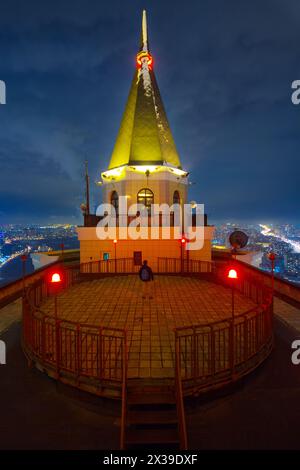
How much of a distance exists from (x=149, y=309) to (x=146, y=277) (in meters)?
1.59

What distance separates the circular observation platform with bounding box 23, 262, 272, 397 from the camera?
15.4 feet

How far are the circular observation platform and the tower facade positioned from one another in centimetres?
455

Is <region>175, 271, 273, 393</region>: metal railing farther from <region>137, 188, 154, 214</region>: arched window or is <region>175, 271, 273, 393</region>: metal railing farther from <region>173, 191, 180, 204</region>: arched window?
<region>173, 191, 180, 204</region>: arched window

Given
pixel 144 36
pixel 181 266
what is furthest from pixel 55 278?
pixel 144 36

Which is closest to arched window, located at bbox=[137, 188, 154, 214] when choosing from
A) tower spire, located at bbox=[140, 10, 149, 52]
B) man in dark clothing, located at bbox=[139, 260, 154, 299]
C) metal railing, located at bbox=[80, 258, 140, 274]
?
metal railing, located at bbox=[80, 258, 140, 274]

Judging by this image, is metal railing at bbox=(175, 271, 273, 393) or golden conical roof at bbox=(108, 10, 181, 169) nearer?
metal railing at bbox=(175, 271, 273, 393)

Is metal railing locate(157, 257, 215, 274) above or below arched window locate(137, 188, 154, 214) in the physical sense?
below

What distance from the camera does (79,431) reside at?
12.9 feet

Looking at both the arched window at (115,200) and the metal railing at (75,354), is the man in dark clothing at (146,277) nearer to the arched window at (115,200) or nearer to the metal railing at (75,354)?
the metal railing at (75,354)

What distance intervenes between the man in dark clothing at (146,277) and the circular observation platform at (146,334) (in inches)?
17.5

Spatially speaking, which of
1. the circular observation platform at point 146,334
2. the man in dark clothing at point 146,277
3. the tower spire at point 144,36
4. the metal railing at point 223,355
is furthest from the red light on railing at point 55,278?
the tower spire at point 144,36

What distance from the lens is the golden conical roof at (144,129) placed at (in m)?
20.6
